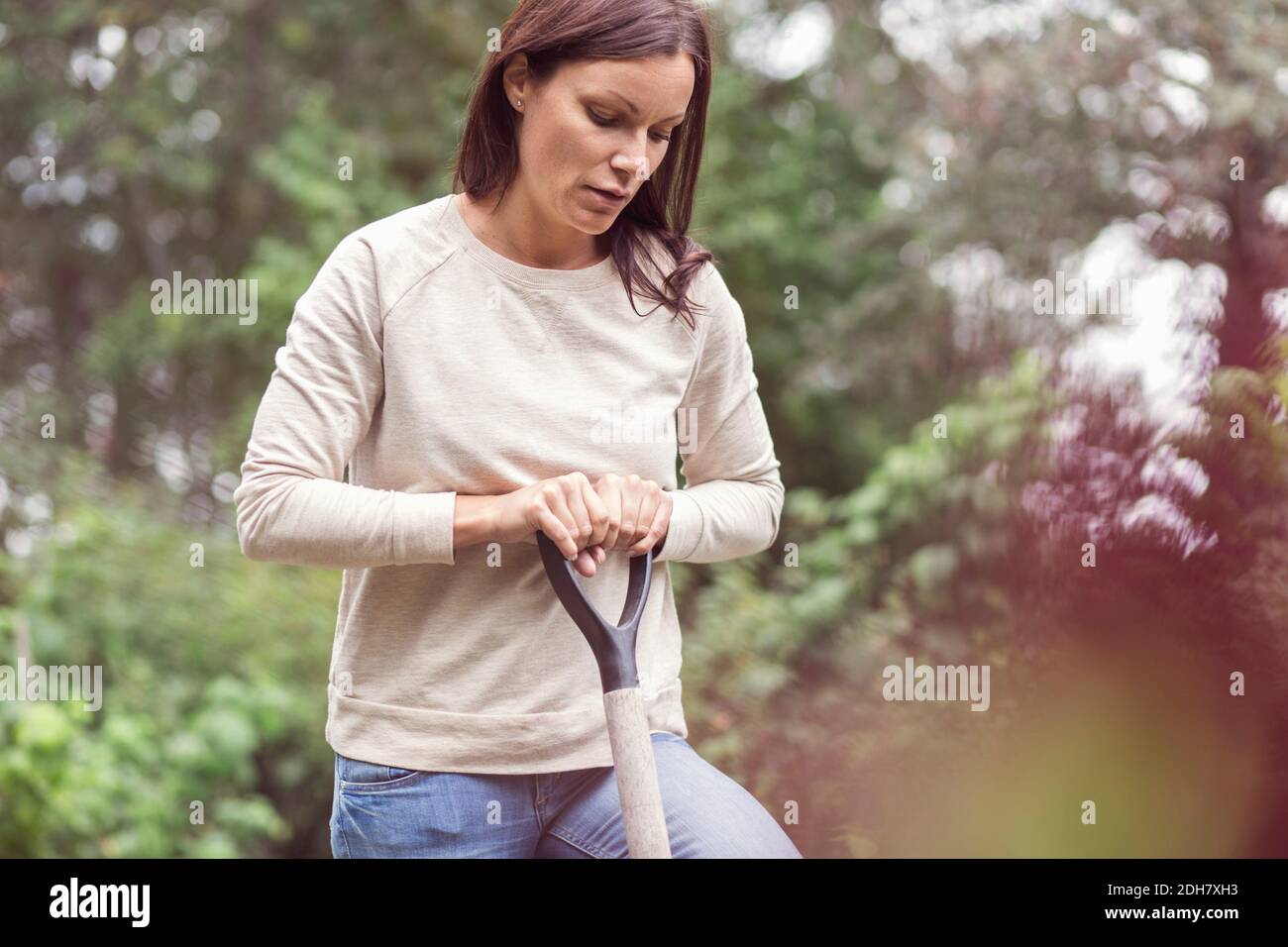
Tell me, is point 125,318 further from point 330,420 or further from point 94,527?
point 330,420

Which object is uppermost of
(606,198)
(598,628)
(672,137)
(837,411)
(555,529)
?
(837,411)

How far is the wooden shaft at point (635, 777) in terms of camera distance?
150 cm

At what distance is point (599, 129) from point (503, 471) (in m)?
0.42

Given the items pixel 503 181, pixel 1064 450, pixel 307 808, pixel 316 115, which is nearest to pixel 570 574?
pixel 503 181

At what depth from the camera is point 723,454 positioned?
Answer: 182 centimetres

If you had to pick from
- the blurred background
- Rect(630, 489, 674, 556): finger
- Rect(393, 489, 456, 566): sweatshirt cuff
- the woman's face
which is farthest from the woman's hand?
the blurred background

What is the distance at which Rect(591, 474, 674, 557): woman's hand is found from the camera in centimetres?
154

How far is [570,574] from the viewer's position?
1.52m

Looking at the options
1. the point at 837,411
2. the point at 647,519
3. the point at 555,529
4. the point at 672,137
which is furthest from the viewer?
the point at 837,411

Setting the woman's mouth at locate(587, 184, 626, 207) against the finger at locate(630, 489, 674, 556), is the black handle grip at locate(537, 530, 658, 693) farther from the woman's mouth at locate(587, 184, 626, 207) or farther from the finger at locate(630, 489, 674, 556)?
the woman's mouth at locate(587, 184, 626, 207)

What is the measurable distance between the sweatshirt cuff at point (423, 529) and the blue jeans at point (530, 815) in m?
0.27

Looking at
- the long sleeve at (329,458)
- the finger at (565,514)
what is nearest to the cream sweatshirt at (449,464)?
the long sleeve at (329,458)

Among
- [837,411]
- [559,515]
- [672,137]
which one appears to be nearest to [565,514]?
[559,515]

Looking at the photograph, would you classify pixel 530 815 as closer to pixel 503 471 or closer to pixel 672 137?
pixel 503 471
